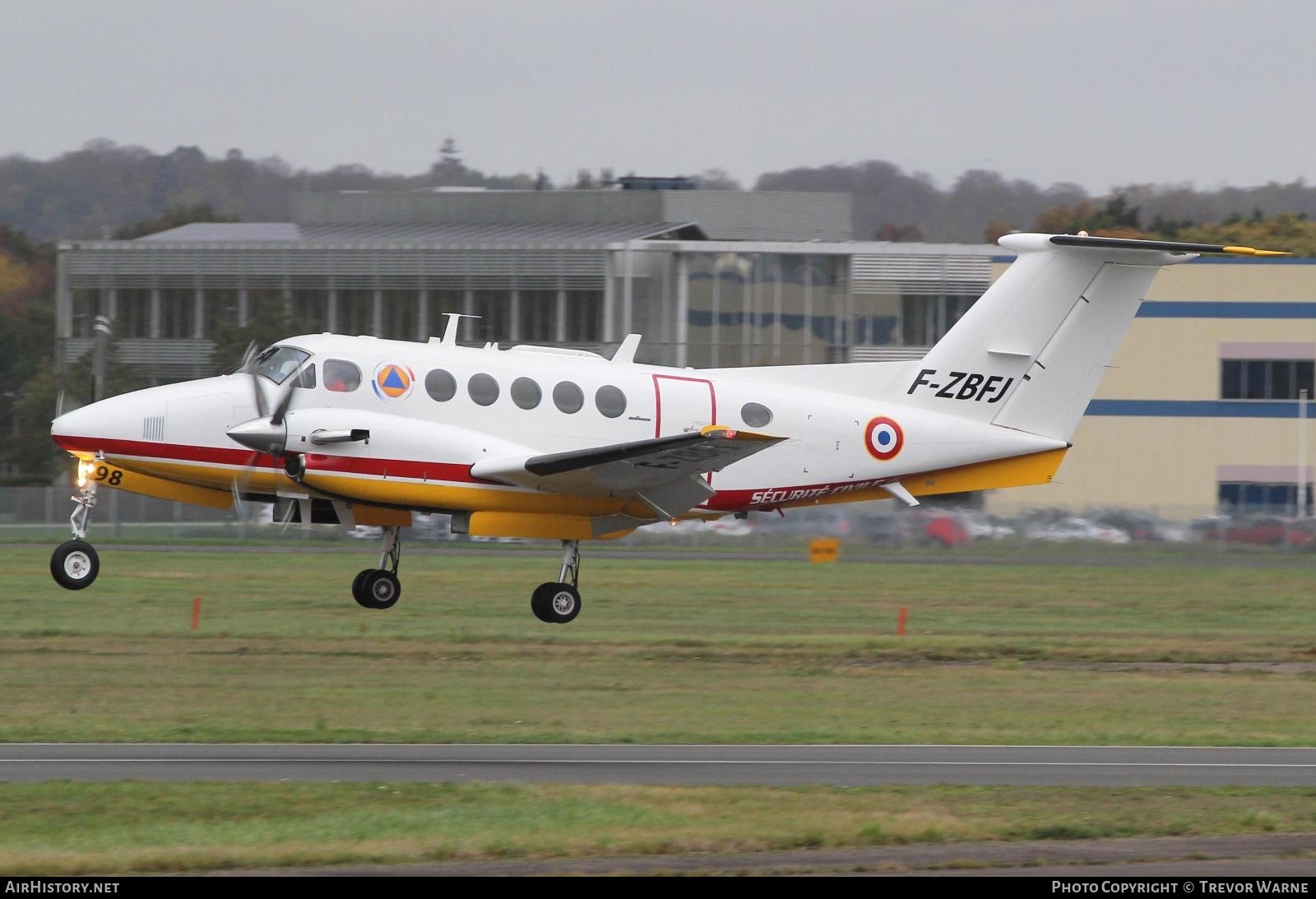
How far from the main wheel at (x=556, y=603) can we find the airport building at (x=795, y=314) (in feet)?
104

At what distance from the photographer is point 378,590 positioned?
2111cm

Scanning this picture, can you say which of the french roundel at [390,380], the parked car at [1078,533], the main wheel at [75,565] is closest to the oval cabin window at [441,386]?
the french roundel at [390,380]

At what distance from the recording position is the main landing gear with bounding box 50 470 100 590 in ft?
62.1

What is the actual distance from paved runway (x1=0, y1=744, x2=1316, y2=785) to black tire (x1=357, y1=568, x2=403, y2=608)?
3405 millimetres

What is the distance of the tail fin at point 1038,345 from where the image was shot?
21.9 metres

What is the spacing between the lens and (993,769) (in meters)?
16.4

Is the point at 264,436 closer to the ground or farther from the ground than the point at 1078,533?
farther from the ground

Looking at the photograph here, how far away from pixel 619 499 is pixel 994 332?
19.0 feet

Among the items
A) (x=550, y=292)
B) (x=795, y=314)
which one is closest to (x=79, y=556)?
(x=550, y=292)

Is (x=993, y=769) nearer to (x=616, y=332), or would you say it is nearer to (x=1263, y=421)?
(x=616, y=332)

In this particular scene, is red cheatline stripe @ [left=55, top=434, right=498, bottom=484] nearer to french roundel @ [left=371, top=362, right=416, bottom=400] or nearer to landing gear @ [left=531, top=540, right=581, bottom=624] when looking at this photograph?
french roundel @ [left=371, top=362, right=416, bottom=400]

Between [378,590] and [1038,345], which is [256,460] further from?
[1038,345]

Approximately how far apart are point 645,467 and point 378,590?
13.5 feet

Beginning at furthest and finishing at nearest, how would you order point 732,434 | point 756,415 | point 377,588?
1. point 377,588
2. point 756,415
3. point 732,434
